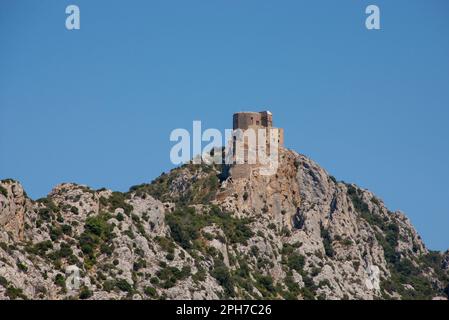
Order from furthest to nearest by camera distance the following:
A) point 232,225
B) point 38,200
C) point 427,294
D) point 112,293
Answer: point 427,294
point 232,225
point 38,200
point 112,293

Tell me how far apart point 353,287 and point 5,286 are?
193ft

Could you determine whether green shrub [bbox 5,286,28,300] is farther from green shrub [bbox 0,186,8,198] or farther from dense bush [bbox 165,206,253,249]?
dense bush [bbox 165,206,253,249]

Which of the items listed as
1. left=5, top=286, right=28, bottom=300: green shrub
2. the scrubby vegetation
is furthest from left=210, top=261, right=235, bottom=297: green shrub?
left=5, top=286, right=28, bottom=300: green shrub

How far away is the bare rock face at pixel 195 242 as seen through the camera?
152 m

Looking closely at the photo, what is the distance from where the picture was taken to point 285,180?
193 meters

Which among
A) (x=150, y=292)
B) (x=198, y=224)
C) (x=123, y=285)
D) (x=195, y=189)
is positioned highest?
(x=195, y=189)

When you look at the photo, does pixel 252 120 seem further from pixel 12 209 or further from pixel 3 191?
pixel 3 191

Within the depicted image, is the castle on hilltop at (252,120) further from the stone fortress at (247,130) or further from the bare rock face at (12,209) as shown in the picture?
the bare rock face at (12,209)

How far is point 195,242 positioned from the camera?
177 meters

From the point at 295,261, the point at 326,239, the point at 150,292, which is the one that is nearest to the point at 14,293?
the point at 150,292

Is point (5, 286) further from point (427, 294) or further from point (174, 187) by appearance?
point (427, 294)

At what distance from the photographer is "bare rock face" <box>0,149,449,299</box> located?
500 feet

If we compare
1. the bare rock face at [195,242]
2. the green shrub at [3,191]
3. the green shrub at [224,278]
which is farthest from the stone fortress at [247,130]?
the green shrub at [3,191]
